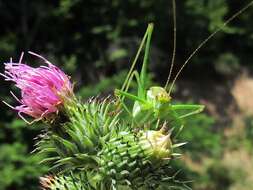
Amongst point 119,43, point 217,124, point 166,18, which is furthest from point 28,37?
point 217,124

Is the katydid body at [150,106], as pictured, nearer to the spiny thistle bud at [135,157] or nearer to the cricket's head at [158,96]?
the cricket's head at [158,96]

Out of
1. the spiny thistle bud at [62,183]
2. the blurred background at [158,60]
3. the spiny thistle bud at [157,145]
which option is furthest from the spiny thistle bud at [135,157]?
the blurred background at [158,60]

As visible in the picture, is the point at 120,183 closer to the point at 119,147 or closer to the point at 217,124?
the point at 119,147

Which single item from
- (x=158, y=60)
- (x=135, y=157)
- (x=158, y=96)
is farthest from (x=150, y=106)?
(x=158, y=60)

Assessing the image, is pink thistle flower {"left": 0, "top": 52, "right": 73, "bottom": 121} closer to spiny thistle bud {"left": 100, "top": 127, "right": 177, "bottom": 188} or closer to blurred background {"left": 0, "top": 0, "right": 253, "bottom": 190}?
spiny thistle bud {"left": 100, "top": 127, "right": 177, "bottom": 188}

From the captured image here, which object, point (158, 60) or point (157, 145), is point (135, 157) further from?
point (158, 60)

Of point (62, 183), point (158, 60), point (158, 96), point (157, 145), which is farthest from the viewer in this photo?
point (158, 60)
